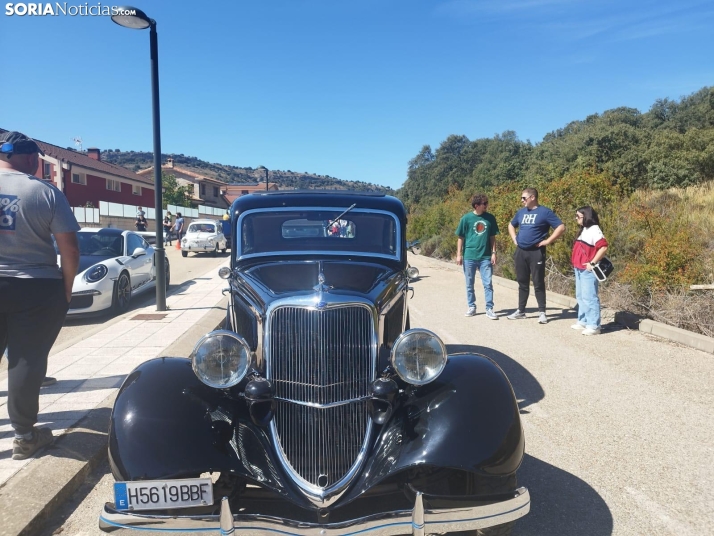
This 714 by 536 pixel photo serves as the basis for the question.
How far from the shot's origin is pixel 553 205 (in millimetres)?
11789

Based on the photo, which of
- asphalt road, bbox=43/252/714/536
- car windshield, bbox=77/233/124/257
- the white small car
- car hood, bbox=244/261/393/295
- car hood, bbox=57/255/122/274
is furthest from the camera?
the white small car

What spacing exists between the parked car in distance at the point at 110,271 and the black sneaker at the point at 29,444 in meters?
5.30

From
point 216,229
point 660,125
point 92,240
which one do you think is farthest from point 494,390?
point 660,125

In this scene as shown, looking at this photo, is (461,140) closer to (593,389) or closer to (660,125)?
(660,125)

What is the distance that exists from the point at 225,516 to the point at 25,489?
5.51ft

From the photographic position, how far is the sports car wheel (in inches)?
370

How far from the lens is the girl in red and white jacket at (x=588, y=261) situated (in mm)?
7357

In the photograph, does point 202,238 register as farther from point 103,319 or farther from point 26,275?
point 26,275

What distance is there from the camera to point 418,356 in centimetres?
304

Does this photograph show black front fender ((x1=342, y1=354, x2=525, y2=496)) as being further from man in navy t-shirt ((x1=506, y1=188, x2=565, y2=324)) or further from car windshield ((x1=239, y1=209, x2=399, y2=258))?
man in navy t-shirt ((x1=506, y1=188, x2=565, y2=324))

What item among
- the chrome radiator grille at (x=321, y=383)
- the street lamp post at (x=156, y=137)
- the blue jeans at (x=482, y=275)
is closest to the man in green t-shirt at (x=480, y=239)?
the blue jeans at (x=482, y=275)

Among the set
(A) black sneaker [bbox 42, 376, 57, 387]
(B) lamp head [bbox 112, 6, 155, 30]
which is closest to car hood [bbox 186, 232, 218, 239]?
(B) lamp head [bbox 112, 6, 155, 30]

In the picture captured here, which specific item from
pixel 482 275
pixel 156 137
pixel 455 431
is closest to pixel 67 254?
pixel 455 431

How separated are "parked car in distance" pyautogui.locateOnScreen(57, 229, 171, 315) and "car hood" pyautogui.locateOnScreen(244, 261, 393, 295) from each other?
5980 mm
